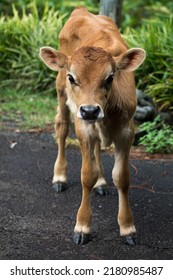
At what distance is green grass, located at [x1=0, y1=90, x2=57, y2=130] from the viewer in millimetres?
9914

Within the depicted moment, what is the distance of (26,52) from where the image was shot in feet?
39.1

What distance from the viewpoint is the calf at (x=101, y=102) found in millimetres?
5199

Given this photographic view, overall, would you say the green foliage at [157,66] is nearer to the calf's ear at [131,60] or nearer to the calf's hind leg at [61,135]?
the calf's hind leg at [61,135]

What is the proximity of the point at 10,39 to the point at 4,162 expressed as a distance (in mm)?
4831

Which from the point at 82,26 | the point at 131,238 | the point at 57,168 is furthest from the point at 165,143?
the point at 131,238

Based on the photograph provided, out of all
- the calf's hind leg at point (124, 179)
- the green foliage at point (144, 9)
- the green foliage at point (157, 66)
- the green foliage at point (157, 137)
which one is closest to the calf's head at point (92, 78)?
the calf's hind leg at point (124, 179)

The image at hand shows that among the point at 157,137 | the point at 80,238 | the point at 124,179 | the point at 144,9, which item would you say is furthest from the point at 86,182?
the point at 144,9

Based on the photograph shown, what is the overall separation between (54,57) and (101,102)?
2.75ft

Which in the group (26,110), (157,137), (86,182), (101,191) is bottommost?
(26,110)

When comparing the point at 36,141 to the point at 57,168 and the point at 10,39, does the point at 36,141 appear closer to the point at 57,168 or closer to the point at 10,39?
the point at 57,168

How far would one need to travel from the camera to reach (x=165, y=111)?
31.3ft

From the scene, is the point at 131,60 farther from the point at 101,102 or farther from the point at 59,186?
the point at 59,186

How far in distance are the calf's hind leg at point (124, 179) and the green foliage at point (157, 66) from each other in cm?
369

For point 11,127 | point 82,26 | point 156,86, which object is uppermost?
point 82,26
